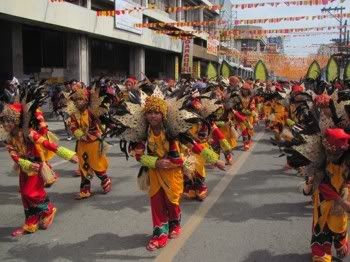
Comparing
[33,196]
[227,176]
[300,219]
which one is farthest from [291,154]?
[227,176]

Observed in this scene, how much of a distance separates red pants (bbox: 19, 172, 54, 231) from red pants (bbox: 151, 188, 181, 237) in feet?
4.52

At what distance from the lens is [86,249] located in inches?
216

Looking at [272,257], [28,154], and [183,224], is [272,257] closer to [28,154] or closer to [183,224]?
[183,224]

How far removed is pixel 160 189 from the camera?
218 inches

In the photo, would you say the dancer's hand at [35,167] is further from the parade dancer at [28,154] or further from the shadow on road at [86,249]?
the shadow on road at [86,249]

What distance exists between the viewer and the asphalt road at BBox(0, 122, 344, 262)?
536 centimetres

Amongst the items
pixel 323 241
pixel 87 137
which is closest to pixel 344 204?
pixel 323 241

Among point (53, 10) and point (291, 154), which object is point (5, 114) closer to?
point (291, 154)

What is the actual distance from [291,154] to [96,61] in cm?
2474

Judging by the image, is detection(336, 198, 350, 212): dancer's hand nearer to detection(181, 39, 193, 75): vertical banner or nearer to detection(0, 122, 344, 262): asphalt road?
detection(0, 122, 344, 262): asphalt road

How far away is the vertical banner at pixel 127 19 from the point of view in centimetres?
2633

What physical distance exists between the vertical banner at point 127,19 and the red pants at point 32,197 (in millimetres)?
20590

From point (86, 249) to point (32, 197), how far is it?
951mm

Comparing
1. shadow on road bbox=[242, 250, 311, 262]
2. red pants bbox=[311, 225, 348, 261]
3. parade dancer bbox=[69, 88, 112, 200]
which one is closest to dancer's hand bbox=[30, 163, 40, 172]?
parade dancer bbox=[69, 88, 112, 200]
